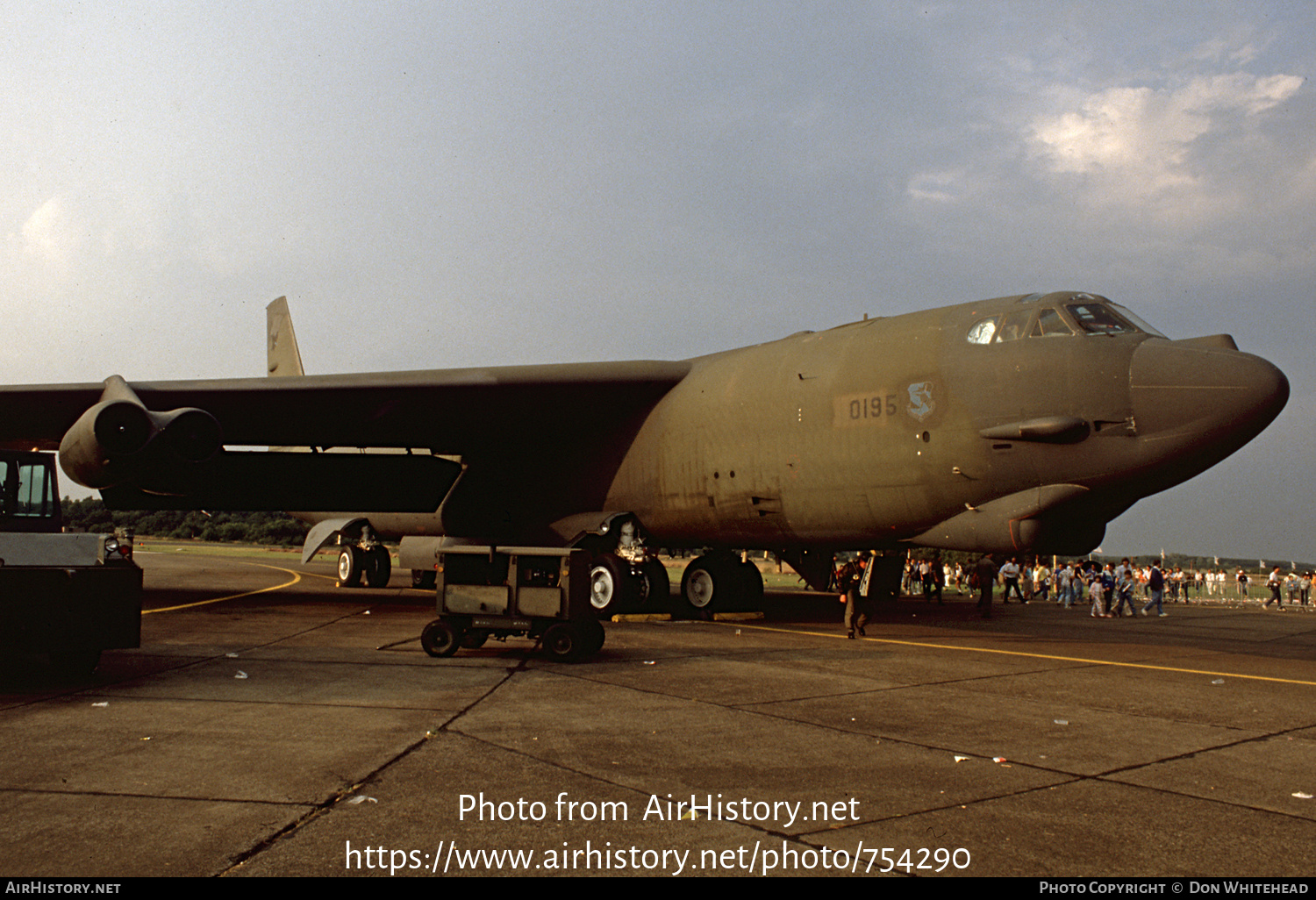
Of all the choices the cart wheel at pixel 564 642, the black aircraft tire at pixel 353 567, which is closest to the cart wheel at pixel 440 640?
the cart wheel at pixel 564 642

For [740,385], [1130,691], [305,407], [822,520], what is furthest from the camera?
[305,407]

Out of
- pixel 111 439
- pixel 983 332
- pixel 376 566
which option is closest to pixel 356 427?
pixel 111 439

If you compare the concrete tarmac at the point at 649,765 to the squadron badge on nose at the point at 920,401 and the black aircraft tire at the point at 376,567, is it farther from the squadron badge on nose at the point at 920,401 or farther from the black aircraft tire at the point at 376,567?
the black aircraft tire at the point at 376,567

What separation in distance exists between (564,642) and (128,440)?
24.5 ft

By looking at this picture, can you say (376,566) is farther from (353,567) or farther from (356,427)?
(356,427)

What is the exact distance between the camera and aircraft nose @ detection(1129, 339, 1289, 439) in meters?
9.94

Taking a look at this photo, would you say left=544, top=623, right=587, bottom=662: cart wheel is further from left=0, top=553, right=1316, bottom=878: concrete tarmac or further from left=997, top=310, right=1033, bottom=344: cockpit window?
left=997, top=310, right=1033, bottom=344: cockpit window

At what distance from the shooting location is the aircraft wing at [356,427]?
15508 millimetres

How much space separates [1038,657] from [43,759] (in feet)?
34.1

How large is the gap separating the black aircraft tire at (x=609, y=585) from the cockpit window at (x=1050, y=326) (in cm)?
753

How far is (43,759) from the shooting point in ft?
17.9

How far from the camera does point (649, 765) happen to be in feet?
18.3

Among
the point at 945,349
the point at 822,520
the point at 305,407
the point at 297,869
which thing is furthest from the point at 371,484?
the point at 297,869

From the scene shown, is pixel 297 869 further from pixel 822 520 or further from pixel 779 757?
pixel 822 520
